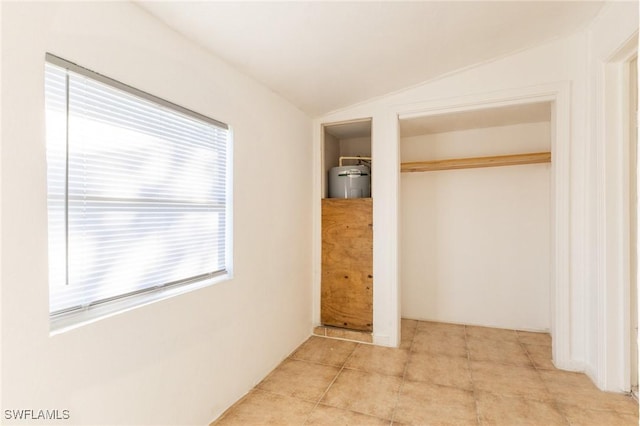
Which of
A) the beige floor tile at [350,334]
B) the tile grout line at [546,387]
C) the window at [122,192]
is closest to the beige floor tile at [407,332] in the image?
the beige floor tile at [350,334]

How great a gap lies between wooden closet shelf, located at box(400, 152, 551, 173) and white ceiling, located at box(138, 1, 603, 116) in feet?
3.10

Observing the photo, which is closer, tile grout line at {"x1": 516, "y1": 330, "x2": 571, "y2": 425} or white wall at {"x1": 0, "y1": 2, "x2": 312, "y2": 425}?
white wall at {"x1": 0, "y1": 2, "x2": 312, "y2": 425}

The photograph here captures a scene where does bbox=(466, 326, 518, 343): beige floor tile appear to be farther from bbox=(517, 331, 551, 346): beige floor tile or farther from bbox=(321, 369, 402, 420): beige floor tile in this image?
bbox=(321, 369, 402, 420): beige floor tile

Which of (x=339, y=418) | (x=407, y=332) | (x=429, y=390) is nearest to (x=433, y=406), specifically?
(x=429, y=390)

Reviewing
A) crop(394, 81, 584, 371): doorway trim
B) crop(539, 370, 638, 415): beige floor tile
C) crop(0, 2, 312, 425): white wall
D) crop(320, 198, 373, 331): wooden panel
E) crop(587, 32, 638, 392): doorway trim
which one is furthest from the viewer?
crop(320, 198, 373, 331): wooden panel

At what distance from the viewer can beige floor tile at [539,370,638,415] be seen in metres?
2.03

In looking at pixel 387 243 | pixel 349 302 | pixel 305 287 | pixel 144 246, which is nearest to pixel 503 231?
pixel 387 243

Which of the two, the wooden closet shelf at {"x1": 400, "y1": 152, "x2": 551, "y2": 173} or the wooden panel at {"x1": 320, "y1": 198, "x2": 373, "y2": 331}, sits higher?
the wooden closet shelf at {"x1": 400, "y1": 152, "x2": 551, "y2": 173}

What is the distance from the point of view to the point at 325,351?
2926mm

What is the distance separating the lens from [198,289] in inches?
72.5

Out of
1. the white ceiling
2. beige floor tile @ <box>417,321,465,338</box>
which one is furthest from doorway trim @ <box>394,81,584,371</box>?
beige floor tile @ <box>417,321,465,338</box>

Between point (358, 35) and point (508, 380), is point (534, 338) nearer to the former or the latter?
point (508, 380)

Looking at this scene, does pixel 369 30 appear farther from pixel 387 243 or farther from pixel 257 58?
pixel 387 243

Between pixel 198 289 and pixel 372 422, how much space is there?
1330 millimetres
